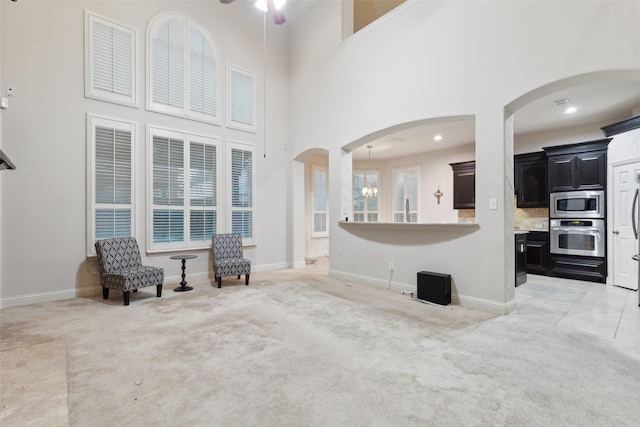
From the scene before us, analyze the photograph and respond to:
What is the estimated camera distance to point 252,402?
190 cm

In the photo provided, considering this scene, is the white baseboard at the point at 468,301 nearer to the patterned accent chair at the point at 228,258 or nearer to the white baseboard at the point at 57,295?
the patterned accent chair at the point at 228,258

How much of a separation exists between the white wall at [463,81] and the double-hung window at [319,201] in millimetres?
2580

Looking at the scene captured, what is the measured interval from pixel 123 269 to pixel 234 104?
142 inches

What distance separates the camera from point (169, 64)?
17.3 feet

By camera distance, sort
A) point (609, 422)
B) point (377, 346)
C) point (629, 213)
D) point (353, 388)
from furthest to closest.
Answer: point (629, 213), point (377, 346), point (353, 388), point (609, 422)

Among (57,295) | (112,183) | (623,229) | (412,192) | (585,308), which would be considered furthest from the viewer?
(412,192)

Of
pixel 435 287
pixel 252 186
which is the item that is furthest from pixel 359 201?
pixel 435 287

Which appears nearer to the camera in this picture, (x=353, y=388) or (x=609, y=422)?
(x=609, y=422)

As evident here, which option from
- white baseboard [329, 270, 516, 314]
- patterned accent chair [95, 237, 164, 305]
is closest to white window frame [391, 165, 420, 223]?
white baseboard [329, 270, 516, 314]

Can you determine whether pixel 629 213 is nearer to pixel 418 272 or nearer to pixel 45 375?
pixel 418 272

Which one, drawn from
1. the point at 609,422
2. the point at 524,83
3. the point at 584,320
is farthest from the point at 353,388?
the point at 524,83

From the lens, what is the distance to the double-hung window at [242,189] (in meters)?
6.04

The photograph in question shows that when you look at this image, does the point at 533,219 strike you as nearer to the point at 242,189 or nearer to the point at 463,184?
the point at 463,184

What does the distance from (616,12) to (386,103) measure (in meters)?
2.68
